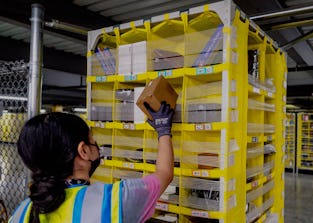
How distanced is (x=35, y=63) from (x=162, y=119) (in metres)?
1.26

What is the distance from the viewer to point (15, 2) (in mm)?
3031

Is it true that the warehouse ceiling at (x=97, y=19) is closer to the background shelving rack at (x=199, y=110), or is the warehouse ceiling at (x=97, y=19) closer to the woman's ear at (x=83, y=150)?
the background shelving rack at (x=199, y=110)

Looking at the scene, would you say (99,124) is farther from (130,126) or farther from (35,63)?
(35,63)

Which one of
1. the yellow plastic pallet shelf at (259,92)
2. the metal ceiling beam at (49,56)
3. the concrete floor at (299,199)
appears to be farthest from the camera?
the concrete floor at (299,199)

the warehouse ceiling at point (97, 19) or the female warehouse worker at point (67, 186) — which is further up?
the warehouse ceiling at point (97, 19)

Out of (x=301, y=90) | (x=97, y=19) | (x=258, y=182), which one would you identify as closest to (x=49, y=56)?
(x=97, y=19)

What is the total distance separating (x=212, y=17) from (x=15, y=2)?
1954 millimetres

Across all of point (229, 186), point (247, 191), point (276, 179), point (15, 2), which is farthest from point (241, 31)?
point (15, 2)

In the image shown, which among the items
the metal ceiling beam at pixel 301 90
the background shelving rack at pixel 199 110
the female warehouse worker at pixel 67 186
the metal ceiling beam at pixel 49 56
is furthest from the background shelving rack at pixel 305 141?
the female warehouse worker at pixel 67 186

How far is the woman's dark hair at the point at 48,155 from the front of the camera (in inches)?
50.9

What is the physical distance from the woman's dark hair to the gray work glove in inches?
25.7

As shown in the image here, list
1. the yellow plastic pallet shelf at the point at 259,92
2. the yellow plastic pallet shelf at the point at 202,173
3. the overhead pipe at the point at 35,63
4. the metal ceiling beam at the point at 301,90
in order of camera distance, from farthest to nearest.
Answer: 1. the metal ceiling beam at the point at 301,90
2. the overhead pipe at the point at 35,63
3. the yellow plastic pallet shelf at the point at 259,92
4. the yellow plastic pallet shelf at the point at 202,173

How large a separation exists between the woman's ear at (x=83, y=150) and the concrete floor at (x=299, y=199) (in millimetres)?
6389

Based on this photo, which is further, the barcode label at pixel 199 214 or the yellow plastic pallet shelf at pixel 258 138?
the yellow plastic pallet shelf at pixel 258 138
